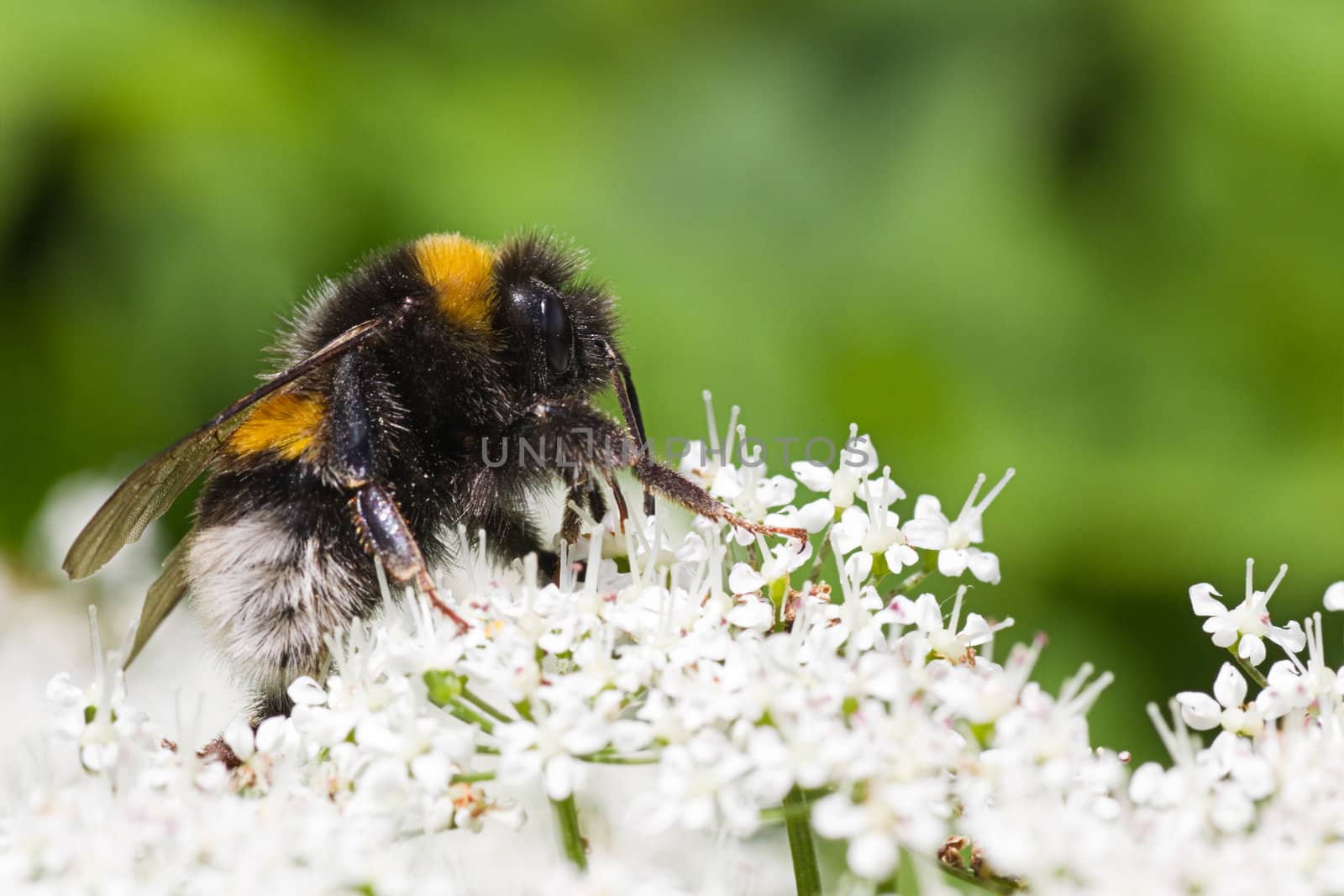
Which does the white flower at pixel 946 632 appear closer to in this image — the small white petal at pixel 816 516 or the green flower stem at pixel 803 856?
the small white petal at pixel 816 516

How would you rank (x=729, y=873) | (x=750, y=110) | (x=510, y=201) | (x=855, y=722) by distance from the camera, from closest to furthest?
1. (x=855, y=722)
2. (x=729, y=873)
3. (x=510, y=201)
4. (x=750, y=110)

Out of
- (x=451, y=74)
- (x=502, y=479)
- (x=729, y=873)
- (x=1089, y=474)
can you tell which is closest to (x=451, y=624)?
(x=502, y=479)

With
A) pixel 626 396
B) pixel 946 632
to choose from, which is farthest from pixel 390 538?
pixel 946 632

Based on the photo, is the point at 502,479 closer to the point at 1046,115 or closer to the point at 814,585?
the point at 814,585

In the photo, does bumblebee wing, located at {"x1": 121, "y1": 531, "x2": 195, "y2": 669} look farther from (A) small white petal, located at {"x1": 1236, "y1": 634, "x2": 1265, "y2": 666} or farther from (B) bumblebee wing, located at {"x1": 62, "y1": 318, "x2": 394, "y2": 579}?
(A) small white petal, located at {"x1": 1236, "y1": 634, "x2": 1265, "y2": 666}

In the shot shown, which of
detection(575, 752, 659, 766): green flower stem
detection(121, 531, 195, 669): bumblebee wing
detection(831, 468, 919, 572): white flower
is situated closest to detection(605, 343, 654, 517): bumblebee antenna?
detection(831, 468, 919, 572): white flower

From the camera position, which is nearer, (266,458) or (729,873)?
(729,873)
